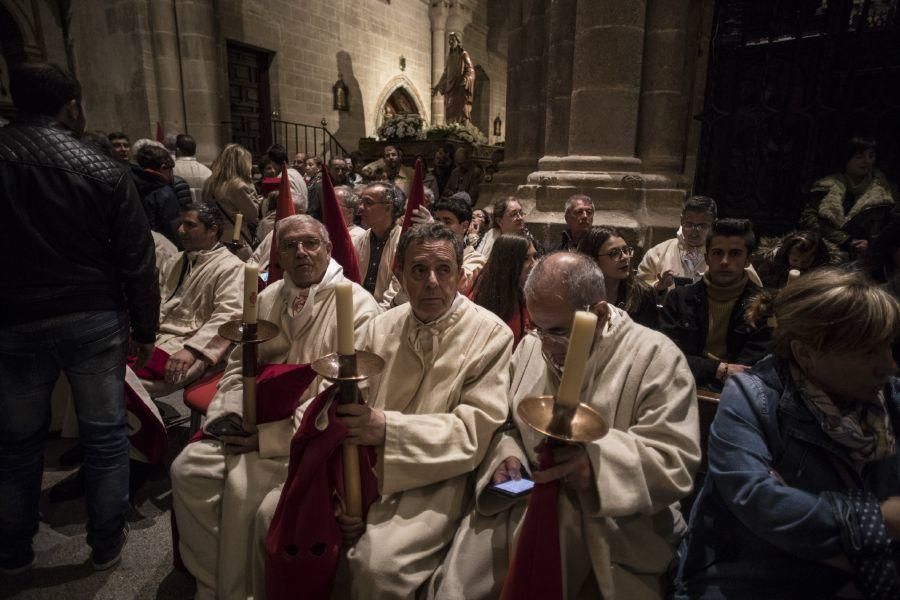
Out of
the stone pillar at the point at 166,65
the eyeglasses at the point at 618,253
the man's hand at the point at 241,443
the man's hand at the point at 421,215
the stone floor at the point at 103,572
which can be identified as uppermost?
the stone pillar at the point at 166,65

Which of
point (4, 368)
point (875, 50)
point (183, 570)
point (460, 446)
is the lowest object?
point (183, 570)

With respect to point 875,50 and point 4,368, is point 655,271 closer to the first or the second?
point 875,50

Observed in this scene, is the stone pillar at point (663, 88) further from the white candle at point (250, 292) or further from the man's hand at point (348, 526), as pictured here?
the man's hand at point (348, 526)

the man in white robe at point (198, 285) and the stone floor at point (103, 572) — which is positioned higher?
the man in white robe at point (198, 285)

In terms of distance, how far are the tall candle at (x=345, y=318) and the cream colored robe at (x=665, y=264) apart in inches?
143

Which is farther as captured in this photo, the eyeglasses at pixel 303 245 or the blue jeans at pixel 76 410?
the eyeglasses at pixel 303 245

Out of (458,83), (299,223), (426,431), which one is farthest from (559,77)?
(458,83)

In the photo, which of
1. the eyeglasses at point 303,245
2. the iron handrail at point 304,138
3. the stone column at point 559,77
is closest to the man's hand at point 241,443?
the eyeglasses at point 303,245

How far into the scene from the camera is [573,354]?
1023mm

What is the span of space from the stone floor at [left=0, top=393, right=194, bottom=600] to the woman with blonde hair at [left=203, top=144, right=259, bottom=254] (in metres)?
2.70

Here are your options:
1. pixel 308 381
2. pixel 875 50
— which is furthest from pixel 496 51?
pixel 308 381

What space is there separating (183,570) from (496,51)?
21977 millimetres

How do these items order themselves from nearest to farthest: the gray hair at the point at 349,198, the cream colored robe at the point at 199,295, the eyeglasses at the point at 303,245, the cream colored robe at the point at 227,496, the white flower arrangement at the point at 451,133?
the cream colored robe at the point at 227,496, the eyeglasses at the point at 303,245, the cream colored robe at the point at 199,295, the gray hair at the point at 349,198, the white flower arrangement at the point at 451,133

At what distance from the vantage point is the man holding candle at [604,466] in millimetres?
1492
